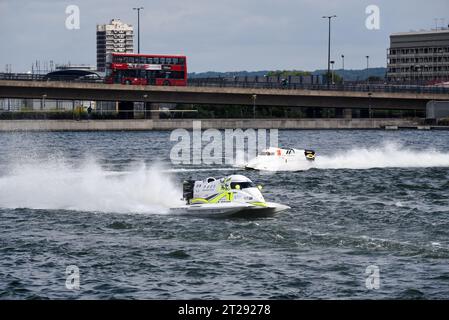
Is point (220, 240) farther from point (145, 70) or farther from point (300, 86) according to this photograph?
point (300, 86)

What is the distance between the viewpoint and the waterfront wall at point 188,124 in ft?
407

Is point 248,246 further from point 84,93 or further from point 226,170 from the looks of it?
point 84,93

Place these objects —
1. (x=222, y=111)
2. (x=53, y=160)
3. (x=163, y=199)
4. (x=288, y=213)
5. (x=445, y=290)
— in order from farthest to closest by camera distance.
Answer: (x=222, y=111)
(x=53, y=160)
(x=163, y=199)
(x=288, y=213)
(x=445, y=290)

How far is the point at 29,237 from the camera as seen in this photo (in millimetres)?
33281

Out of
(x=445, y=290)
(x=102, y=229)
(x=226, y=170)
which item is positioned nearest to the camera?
(x=445, y=290)

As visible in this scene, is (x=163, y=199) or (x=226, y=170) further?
(x=226, y=170)

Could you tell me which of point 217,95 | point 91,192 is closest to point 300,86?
point 217,95

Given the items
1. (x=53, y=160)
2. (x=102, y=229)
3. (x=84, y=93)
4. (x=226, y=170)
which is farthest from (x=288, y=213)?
(x=84, y=93)

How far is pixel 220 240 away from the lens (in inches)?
1255

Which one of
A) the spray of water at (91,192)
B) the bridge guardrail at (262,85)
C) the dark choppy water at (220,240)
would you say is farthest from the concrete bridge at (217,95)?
the spray of water at (91,192)

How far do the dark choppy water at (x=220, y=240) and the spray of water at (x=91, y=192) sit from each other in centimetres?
10

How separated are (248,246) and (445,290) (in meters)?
7.98

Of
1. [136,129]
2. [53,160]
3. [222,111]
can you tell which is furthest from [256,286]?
[222,111]

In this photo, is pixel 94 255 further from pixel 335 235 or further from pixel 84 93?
pixel 84 93
